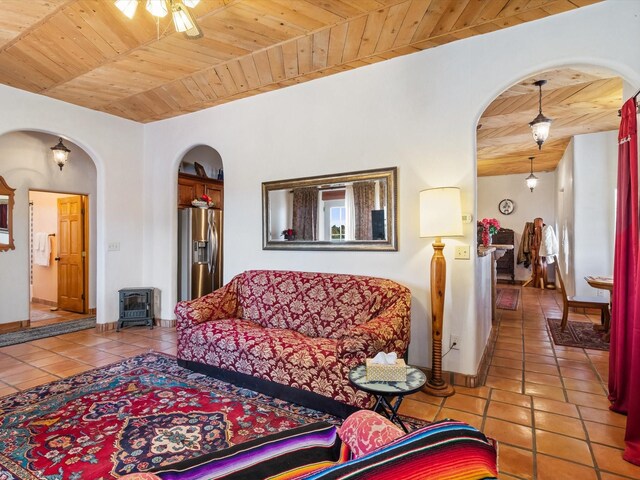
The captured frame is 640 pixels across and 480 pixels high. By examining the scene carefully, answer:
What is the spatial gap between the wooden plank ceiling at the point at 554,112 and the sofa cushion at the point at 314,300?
2.51m

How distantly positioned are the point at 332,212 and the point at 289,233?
597mm

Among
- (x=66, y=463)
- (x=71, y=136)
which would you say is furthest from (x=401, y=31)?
(x=71, y=136)

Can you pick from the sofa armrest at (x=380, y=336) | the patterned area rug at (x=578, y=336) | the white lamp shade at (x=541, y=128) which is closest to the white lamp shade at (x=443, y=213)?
the sofa armrest at (x=380, y=336)

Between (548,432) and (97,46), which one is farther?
(97,46)

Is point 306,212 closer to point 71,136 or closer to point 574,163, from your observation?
point 71,136

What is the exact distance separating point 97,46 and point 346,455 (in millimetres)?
3893

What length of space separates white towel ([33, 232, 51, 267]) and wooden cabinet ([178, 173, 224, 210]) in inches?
124

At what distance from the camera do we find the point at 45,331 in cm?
481

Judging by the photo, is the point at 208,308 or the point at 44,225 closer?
the point at 208,308

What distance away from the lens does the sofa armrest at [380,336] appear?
2.38 m

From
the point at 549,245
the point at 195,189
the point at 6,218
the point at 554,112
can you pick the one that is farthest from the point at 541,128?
the point at 6,218

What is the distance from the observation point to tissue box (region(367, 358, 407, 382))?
188cm

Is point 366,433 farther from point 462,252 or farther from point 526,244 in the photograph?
point 526,244

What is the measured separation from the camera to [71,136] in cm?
454
